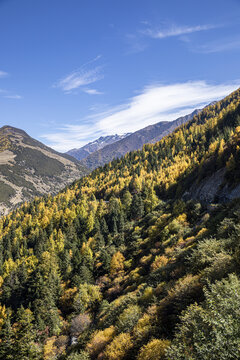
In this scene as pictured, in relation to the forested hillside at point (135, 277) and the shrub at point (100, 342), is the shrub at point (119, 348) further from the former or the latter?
the shrub at point (100, 342)

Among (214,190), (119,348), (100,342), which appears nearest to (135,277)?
(100,342)

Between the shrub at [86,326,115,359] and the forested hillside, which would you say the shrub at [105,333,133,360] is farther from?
the shrub at [86,326,115,359]

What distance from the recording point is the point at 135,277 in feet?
142

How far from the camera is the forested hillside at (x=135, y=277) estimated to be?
12.0 meters

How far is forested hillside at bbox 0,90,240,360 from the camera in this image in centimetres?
1202

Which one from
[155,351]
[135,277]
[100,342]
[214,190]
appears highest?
[155,351]

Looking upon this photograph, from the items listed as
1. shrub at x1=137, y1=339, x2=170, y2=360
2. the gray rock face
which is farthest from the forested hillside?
the gray rock face

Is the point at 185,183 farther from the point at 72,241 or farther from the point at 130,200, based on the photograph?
the point at 72,241

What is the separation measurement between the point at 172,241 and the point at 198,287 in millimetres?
30281

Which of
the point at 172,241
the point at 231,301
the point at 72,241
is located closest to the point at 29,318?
the point at 72,241

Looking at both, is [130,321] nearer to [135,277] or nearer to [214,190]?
[135,277]

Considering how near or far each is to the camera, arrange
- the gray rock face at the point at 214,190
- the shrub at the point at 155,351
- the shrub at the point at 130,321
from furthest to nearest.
A: 1. the gray rock face at the point at 214,190
2. the shrub at the point at 130,321
3. the shrub at the point at 155,351

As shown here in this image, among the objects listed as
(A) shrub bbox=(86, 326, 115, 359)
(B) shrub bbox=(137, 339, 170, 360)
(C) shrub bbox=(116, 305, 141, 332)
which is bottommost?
(A) shrub bbox=(86, 326, 115, 359)

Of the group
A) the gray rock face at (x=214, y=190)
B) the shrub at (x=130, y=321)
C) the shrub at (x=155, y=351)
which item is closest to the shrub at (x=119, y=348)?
the shrub at (x=130, y=321)
